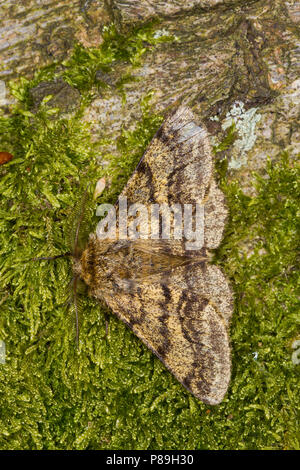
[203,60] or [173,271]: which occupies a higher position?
[203,60]

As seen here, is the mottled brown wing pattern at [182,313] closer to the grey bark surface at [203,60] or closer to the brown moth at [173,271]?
the brown moth at [173,271]

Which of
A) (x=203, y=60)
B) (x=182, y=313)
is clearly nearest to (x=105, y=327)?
(x=182, y=313)

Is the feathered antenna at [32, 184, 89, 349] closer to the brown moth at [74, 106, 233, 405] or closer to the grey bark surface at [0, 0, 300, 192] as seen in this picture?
the brown moth at [74, 106, 233, 405]

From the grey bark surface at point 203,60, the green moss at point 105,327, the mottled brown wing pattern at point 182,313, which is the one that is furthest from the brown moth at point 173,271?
the grey bark surface at point 203,60

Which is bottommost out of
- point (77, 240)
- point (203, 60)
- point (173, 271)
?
point (173, 271)

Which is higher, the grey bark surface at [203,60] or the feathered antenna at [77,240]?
the grey bark surface at [203,60]

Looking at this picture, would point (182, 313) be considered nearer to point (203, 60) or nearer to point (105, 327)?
point (105, 327)
